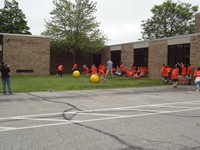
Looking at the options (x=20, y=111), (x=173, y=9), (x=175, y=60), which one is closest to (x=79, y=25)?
(x=175, y=60)

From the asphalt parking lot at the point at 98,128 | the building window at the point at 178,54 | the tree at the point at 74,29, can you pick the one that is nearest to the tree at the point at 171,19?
the tree at the point at 74,29

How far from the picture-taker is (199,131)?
20.1ft

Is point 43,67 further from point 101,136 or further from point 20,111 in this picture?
point 101,136

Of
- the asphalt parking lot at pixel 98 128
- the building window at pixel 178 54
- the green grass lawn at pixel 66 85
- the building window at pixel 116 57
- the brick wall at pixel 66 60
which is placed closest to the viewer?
the asphalt parking lot at pixel 98 128

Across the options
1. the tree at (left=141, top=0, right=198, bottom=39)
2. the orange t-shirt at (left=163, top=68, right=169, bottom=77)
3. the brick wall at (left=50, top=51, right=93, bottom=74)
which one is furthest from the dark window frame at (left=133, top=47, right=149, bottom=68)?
the tree at (left=141, top=0, right=198, bottom=39)

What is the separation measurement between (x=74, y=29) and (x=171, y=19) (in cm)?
2242

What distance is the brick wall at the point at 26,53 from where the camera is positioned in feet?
91.1

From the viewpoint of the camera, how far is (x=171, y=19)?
49.0 metres

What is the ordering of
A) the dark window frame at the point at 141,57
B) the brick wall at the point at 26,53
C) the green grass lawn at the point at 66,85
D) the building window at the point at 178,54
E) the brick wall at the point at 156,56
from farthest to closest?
the brick wall at the point at 26,53
the dark window frame at the point at 141,57
the brick wall at the point at 156,56
the building window at the point at 178,54
the green grass lawn at the point at 66,85

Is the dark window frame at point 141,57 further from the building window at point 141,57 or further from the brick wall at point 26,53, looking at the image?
the brick wall at point 26,53

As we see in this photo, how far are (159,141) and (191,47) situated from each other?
16.7m

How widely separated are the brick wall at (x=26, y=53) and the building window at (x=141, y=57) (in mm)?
9800

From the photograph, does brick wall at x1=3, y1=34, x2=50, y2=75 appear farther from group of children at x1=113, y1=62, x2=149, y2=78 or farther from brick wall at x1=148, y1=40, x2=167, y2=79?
brick wall at x1=148, y1=40, x2=167, y2=79

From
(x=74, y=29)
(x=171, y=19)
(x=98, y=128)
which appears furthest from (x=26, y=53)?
(x=171, y=19)
